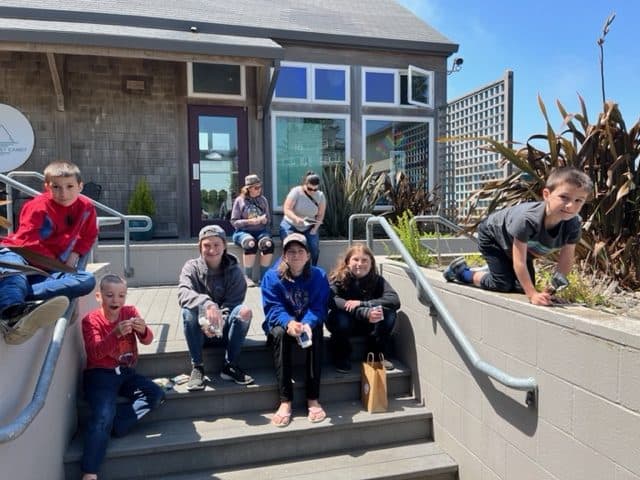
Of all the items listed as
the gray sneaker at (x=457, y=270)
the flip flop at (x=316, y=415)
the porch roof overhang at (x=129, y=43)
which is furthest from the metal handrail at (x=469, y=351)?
the porch roof overhang at (x=129, y=43)

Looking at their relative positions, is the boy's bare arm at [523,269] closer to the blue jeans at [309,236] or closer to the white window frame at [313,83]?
the blue jeans at [309,236]

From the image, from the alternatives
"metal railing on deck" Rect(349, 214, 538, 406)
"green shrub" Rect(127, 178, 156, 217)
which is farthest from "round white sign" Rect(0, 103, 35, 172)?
"metal railing on deck" Rect(349, 214, 538, 406)

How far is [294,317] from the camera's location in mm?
3045

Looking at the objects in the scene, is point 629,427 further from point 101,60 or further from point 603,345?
point 101,60

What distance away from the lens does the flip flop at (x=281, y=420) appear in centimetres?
278

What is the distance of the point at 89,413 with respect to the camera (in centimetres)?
279

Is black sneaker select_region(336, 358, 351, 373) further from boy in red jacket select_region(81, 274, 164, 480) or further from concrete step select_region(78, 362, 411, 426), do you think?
boy in red jacket select_region(81, 274, 164, 480)

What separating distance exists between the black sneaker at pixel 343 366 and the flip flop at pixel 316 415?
1.21ft

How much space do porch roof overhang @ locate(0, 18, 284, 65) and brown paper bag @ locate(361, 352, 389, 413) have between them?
4.94 meters

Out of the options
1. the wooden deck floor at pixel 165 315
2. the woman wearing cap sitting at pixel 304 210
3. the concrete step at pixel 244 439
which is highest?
the woman wearing cap sitting at pixel 304 210

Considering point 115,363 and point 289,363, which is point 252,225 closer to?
point 289,363

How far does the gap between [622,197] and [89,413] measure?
11.1ft

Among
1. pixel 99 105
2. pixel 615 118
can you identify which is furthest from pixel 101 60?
pixel 615 118

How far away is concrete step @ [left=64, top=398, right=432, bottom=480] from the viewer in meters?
2.55
